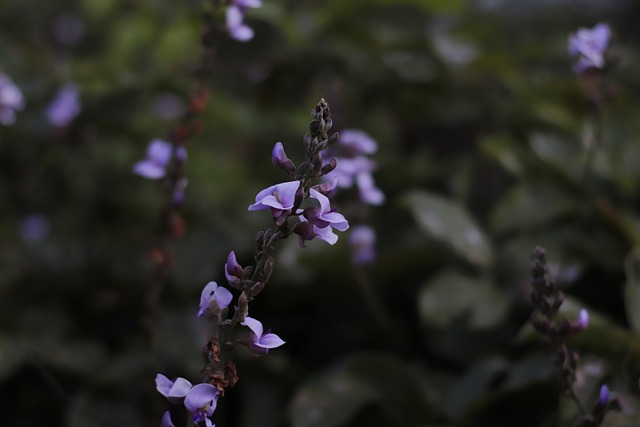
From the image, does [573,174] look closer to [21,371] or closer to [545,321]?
[545,321]

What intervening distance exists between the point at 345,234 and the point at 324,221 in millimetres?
989

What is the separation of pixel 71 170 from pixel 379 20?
1269mm

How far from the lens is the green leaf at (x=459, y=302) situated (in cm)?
171

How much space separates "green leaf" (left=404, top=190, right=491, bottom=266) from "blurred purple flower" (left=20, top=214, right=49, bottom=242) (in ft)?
4.37

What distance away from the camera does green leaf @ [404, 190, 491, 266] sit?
182cm

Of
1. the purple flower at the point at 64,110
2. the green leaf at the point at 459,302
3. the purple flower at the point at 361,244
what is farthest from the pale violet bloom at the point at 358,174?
the purple flower at the point at 64,110

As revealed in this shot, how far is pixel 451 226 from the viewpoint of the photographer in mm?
1867

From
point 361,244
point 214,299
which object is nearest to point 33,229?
point 361,244

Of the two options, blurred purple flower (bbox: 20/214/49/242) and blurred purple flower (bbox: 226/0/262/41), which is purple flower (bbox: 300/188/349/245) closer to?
blurred purple flower (bbox: 226/0/262/41)

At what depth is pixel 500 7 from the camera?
5.11 m

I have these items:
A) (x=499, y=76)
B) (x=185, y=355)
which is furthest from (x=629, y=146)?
(x=185, y=355)

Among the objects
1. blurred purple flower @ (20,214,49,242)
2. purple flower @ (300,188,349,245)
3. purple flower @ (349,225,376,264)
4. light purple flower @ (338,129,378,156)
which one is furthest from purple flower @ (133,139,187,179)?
blurred purple flower @ (20,214,49,242)

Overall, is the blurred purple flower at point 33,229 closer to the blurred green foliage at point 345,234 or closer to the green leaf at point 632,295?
the blurred green foliage at point 345,234

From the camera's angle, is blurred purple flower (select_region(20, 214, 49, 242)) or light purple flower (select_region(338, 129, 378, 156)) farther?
blurred purple flower (select_region(20, 214, 49, 242))
